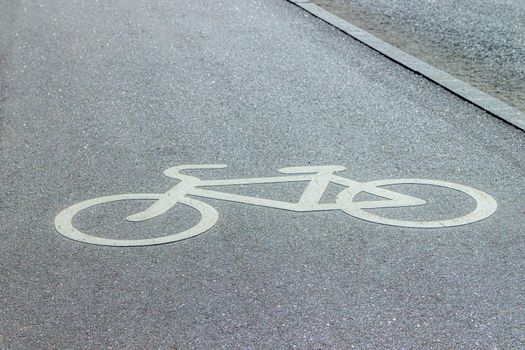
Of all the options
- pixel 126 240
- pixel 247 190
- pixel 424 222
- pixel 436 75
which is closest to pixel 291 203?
pixel 247 190

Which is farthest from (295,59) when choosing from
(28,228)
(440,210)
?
(28,228)

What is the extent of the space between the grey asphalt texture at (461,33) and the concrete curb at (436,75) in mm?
157

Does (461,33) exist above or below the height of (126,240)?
below

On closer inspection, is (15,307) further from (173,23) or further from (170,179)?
(173,23)

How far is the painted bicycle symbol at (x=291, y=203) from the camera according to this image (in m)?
5.82

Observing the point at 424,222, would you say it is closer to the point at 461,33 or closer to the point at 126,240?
the point at 126,240

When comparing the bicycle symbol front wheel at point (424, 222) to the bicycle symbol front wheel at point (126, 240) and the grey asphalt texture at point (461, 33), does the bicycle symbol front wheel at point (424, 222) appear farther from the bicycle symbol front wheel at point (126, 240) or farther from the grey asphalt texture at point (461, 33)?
the grey asphalt texture at point (461, 33)

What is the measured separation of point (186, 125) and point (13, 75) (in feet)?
8.66

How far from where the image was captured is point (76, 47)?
1102cm

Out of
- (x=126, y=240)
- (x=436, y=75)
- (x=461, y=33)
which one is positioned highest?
(x=126, y=240)

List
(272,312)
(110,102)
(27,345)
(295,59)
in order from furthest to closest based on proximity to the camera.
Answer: (295,59) < (110,102) < (272,312) < (27,345)

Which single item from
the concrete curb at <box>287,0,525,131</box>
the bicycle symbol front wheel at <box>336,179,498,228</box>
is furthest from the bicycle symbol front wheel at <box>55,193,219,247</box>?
the concrete curb at <box>287,0,525,131</box>

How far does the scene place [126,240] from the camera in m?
5.64

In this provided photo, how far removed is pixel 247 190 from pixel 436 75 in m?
3.82
